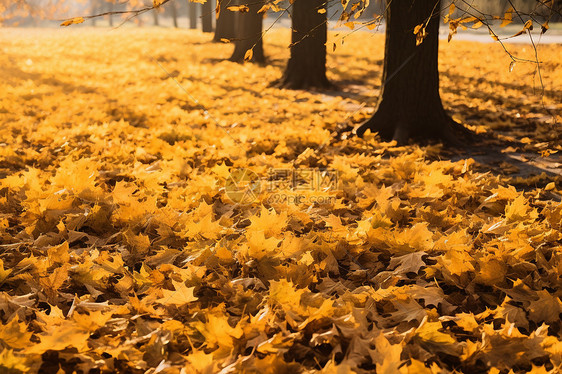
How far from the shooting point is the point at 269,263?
2344 mm

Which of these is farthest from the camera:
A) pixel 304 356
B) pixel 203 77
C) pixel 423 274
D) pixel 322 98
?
pixel 203 77

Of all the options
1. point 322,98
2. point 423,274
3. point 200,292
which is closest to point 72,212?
point 200,292

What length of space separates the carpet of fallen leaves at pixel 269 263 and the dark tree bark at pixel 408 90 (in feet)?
1.59

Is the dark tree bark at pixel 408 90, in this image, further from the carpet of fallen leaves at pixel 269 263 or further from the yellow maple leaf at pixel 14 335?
the yellow maple leaf at pixel 14 335

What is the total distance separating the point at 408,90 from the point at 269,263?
386 cm

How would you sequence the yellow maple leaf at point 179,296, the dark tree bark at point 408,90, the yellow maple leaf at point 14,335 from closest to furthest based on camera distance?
1. the yellow maple leaf at point 14,335
2. the yellow maple leaf at point 179,296
3. the dark tree bark at point 408,90

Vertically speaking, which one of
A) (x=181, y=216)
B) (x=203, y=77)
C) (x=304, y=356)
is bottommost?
(x=304, y=356)

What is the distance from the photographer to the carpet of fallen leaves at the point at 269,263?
1.74 m

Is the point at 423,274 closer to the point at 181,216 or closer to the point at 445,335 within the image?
the point at 445,335

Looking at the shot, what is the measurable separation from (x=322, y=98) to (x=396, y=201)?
5.94m

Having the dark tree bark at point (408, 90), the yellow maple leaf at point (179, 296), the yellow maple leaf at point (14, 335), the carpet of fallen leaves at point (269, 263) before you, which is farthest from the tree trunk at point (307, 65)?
the yellow maple leaf at point (14, 335)

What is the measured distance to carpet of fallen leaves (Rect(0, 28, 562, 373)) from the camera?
Answer: 5.71 feet

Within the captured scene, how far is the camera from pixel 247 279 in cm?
223

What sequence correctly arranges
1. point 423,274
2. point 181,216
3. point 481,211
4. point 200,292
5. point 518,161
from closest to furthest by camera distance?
point 200,292 → point 423,274 → point 181,216 → point 481,211 → point 518,161
